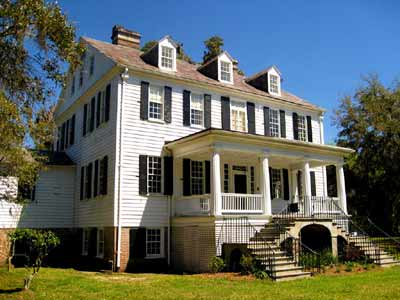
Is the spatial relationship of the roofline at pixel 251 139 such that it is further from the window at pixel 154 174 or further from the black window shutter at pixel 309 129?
the black window shutter at pixel 309 129

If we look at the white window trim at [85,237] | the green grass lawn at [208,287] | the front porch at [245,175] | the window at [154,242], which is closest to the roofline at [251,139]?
the front porch at [245,175]

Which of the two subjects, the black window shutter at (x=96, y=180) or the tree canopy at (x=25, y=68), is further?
the black window shutter at (x=96, y=180)

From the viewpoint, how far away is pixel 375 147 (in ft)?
99.6

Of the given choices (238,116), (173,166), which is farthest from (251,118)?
(173,166)

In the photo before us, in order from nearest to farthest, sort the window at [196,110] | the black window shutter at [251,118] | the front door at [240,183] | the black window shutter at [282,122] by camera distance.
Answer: the window at [196,110], the front door at [240,183], the black window shutter at [251,118], the black window shutter at [282,122]

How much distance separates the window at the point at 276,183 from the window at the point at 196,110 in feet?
15.9

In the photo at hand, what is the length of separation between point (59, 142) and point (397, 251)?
763 inches

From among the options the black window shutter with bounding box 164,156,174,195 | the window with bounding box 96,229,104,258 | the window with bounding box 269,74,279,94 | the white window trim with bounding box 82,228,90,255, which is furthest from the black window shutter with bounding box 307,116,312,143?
the white window trim with bounding box 82,228,90,255

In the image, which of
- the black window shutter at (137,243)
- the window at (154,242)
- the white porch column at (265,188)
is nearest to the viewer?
the black window shutter at (137,243)

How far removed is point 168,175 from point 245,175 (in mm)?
4527

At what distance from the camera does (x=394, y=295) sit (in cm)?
989

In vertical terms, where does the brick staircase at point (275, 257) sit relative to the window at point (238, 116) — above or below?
below

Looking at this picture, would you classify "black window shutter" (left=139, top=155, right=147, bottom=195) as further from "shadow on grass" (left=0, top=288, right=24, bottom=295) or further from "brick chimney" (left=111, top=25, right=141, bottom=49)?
"brick chimney" (left=111, top=25, right=141, bottom=49)

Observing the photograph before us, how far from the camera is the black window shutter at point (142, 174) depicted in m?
17.2
